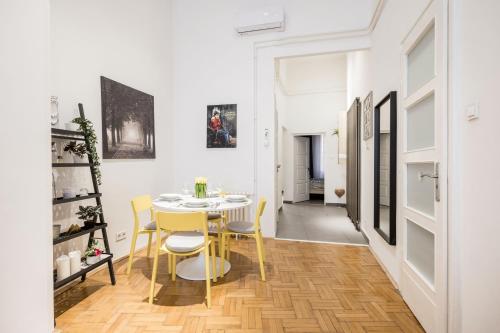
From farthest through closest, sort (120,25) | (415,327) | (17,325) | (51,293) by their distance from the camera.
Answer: (120,25) → (415,327) → (51,293) → (17,325)

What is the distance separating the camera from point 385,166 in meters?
2.77

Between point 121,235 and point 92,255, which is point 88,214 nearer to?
point 92,255

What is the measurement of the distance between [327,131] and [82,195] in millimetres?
6488

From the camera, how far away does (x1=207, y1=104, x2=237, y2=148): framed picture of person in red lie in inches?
163

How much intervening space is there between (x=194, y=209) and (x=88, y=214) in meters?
1.03

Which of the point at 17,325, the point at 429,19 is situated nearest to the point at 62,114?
the point at 17,325

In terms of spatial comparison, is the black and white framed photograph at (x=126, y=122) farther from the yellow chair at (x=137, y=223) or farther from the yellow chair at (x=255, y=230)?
the yellow chair at (x=255, y=230)

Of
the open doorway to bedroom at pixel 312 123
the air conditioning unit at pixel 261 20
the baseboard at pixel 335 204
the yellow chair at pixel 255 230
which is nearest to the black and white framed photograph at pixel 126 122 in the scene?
the yellow chair at pixel 255 230

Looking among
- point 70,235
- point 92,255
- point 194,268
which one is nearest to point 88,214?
point 70,235

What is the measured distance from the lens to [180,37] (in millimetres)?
4336

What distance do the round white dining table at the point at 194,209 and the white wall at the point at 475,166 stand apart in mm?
1694

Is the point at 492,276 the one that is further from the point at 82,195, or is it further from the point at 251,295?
the point at 82,195

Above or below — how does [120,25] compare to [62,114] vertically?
above

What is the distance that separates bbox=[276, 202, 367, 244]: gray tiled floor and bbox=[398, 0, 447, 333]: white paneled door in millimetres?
1838
